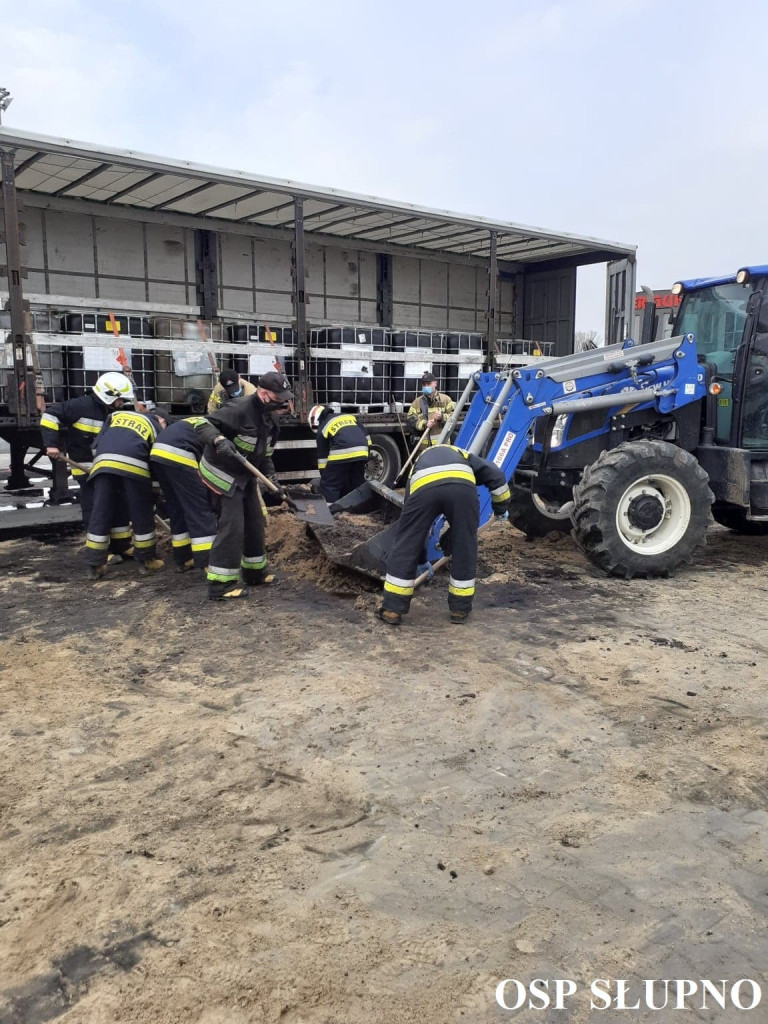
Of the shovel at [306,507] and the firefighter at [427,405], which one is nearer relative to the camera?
the shovel at [306,507]

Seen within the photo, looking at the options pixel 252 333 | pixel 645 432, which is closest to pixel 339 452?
pixel 252 333

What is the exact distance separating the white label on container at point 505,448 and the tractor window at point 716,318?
2.23m

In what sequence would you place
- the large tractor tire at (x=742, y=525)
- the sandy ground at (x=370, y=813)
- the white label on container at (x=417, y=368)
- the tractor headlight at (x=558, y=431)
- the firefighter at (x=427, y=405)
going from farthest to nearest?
the white label on container at (x=417, y=368)
the firefighter at (x=427, y=405)
the large tractor tire at (x=742, y=525)
the tractor headlight at (x=558, y=431)
the sandy ground at (x=370, y=813)

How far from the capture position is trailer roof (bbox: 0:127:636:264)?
8305mm

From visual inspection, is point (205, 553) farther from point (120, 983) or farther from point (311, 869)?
point (120, 983)

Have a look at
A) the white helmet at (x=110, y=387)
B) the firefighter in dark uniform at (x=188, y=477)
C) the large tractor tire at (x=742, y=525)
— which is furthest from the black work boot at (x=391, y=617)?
the large tractor tire at (x=742, y=525)

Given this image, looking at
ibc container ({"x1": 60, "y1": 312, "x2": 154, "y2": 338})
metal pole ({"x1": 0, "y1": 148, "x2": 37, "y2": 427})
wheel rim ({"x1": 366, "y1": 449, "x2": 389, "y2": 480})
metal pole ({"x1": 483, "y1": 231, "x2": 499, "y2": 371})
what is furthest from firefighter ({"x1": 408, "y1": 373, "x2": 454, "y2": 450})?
metal pole ({"x1": 0, "y1": 148, "x2": 37, "y2": 427})

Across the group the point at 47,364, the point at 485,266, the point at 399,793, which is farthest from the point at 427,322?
the point at 399,793

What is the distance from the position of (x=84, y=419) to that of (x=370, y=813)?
5649 millimetres

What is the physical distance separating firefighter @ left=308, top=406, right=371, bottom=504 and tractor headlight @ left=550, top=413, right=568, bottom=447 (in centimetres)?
194

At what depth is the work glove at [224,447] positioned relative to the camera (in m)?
5.89

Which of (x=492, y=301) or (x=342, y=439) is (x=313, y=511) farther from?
(x=492, y=301)

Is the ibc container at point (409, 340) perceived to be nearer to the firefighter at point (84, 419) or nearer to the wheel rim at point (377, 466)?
the wheel rim at point (377, 466)

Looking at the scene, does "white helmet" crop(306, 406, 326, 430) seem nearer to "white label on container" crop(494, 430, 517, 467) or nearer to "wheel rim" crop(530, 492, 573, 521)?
"wheel rim" crop(530, 492, 573, 521)
